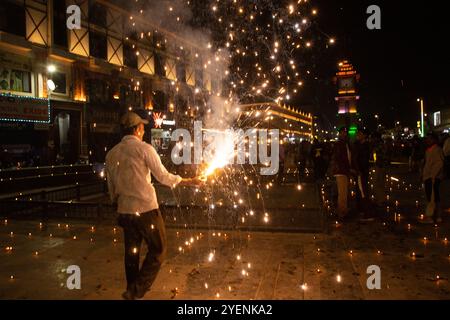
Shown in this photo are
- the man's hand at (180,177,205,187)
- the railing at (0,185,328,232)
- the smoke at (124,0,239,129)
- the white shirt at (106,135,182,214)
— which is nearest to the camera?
the white shirt at (106,135,182,214)

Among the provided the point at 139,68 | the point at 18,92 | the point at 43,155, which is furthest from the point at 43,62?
the point at 139,68

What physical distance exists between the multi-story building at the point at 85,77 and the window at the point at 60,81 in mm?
55

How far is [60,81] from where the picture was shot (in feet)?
71.8

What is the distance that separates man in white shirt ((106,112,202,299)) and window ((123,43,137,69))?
24.0 meters

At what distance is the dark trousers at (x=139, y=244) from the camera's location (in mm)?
4090

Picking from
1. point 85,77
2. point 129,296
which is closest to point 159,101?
point 85,77

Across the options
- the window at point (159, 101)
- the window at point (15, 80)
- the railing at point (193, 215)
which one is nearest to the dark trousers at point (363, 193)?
the railing at point (193, 215)

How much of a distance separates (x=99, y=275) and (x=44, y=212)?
3978 millimetres

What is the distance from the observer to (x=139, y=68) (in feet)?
91.0

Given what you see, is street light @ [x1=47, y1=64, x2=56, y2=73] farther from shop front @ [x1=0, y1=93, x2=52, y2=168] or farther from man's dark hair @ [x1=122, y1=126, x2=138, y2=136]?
man's dark hair @ [x1=122, y1=126, x2=138, y2=136]

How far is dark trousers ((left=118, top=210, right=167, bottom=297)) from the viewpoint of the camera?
13.4 ft

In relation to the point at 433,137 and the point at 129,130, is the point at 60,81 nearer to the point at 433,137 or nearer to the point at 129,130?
the point at 433,137

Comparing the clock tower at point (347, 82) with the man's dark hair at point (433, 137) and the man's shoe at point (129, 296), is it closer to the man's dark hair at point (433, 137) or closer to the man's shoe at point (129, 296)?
the man's dark hair at point (433, 137)

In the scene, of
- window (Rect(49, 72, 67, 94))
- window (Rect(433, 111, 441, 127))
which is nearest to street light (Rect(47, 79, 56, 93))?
window (Rect(49, 72, 67, 94))
